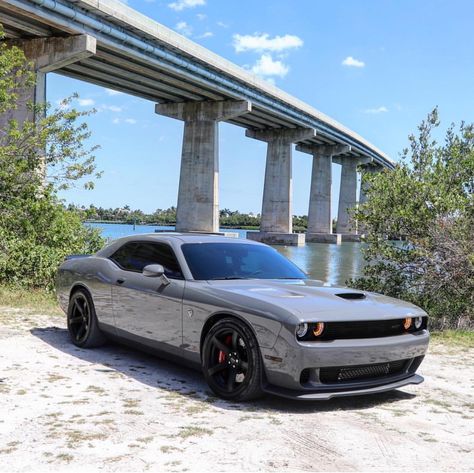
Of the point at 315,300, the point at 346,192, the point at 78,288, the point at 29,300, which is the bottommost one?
the point at 29,300

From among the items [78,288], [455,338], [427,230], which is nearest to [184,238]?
[78,288]

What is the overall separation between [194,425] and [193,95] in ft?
149

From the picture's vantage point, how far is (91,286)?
6289 mm

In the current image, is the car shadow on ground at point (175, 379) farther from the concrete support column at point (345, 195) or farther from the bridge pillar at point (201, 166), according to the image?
the concrete support column at point (345, 195)

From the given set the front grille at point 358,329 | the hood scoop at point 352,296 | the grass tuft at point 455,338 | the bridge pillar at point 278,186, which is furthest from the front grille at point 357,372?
the bridge pillar at point 278,186

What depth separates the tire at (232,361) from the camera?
4324 mm

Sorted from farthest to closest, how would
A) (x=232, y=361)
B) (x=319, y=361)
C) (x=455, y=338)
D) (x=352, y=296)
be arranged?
(x=455, y=338), (x=352, y=296), (x=232, y=361), (x=319, y=361)

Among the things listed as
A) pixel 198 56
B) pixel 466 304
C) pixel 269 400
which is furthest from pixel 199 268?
pixel 198 56

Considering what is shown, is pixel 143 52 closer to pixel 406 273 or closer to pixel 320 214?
pixel 406 273

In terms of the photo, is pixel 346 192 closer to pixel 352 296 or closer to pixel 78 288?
pixel 78 288

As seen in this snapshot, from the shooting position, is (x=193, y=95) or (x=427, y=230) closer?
(x=427, y=230)

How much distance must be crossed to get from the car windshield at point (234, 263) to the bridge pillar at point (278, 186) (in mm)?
54931

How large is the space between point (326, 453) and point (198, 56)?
37.7 meters

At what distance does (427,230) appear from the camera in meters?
12.1
